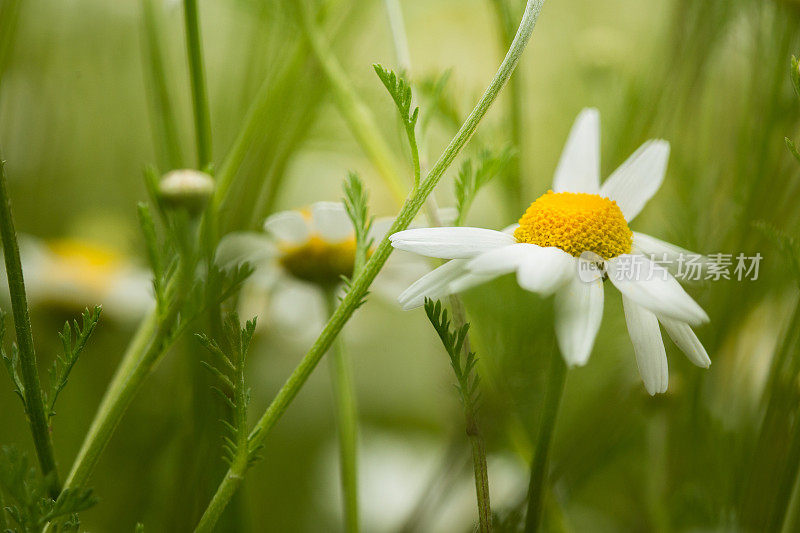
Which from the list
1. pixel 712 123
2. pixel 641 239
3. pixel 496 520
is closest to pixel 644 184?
pixel 641 239

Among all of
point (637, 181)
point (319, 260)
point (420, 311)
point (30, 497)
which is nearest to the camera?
point (30, 497)

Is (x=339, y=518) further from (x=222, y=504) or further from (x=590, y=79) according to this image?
(x=590, y=79)

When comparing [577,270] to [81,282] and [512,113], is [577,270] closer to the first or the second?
[512,113]

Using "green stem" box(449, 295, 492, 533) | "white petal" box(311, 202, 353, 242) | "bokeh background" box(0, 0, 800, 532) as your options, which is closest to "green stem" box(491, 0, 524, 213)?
"bokeh background" box(0, 0, 800, 532)

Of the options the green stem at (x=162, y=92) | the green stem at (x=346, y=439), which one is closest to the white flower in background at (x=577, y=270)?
the green stem at (x=346, y=439)

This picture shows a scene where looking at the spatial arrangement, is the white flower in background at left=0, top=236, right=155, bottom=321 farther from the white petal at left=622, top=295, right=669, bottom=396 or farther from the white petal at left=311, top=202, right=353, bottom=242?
the white petal at left=622, top=295, right=669, bottom=396

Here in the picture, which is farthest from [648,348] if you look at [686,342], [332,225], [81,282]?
[81,282]
